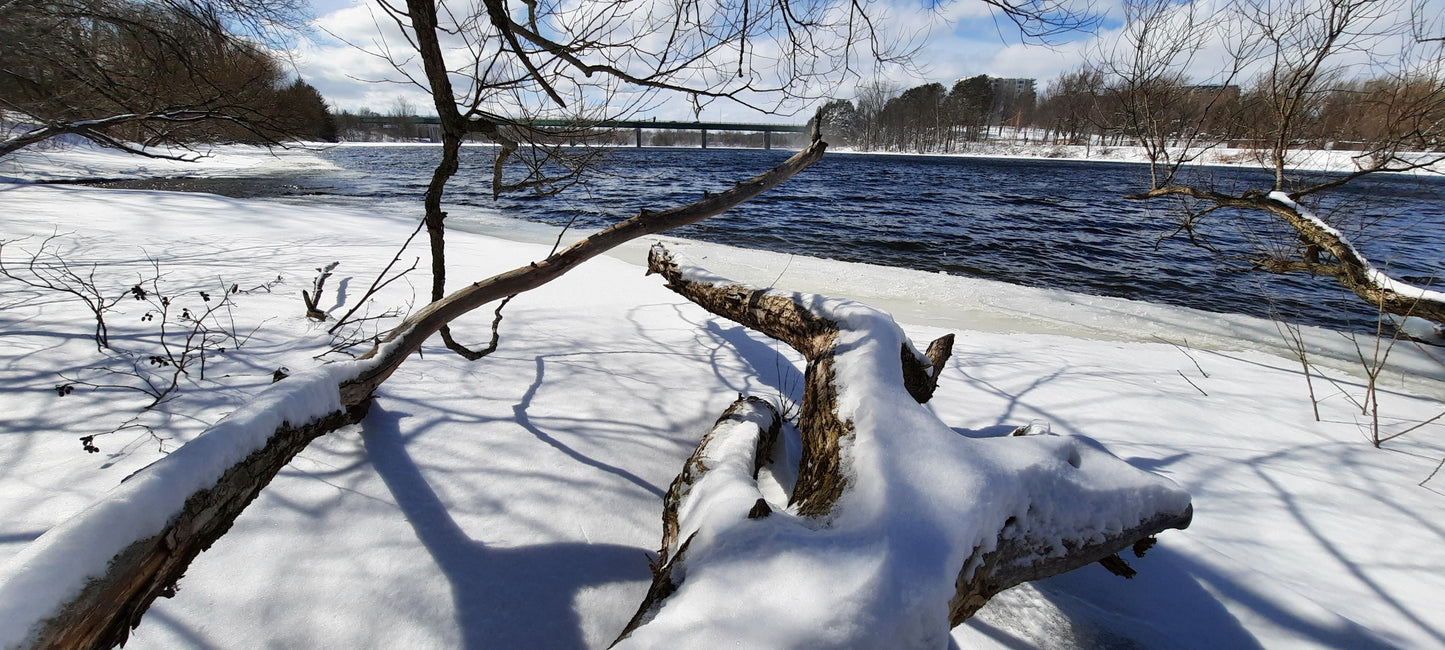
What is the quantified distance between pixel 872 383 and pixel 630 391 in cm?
136

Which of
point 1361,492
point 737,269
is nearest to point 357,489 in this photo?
point 1361,492

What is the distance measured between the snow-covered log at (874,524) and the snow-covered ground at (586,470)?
32 cm

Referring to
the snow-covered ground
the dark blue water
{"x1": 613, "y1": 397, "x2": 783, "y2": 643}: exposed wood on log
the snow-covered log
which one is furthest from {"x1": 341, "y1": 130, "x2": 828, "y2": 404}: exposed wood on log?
the snow-covered log

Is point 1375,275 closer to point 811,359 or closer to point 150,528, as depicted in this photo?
point 811,359

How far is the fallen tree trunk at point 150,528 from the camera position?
0.85m

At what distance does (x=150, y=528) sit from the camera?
102cm

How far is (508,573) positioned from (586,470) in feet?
1.72

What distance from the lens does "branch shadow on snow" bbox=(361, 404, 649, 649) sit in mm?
1361

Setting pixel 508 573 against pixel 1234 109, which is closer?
pixel 508 573

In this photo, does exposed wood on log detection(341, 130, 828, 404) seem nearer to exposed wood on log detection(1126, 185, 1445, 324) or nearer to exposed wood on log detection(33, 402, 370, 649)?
exposed wood on log detection(33, 402, 370, 649)

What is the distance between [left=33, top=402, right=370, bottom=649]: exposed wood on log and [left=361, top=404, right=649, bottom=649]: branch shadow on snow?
443mm

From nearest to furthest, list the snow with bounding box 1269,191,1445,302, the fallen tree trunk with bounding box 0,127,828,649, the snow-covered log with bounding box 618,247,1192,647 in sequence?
the fallen tree trunk with bounding box 0,127,828,649
the snow-covered log with bounding box 618,247,1192,647
the snow with bounding box 1269,191,1445,302

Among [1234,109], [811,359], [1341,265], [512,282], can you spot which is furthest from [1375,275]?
[512,282]

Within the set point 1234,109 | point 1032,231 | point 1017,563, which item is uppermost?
point 1234,109
